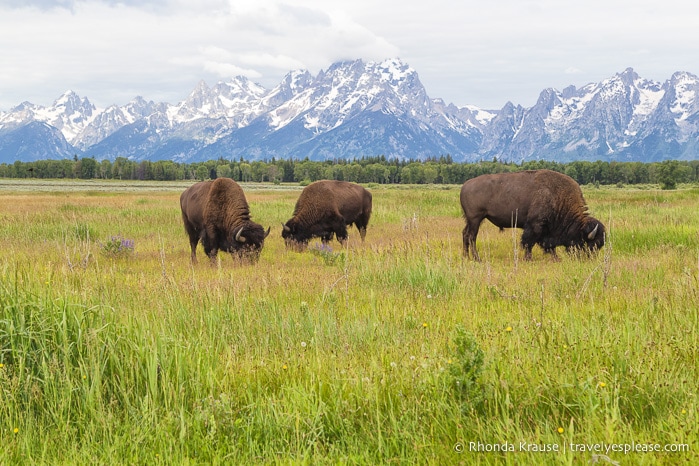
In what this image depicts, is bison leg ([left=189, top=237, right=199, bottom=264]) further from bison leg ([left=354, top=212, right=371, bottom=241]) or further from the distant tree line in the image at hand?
the distant tree line

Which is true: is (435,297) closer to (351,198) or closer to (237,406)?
(237,406)

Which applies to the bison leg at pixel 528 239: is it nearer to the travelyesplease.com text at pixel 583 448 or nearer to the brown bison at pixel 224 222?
the brown bison at pixel 224 222

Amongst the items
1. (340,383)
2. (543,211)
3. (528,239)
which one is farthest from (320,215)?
(340,383)

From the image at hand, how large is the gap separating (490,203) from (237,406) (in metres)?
11.2

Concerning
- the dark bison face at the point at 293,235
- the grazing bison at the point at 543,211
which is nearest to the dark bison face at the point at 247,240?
the dark bison face at the point at 293,235

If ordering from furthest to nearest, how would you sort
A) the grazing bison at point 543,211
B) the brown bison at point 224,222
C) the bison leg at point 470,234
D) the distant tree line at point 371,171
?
the distant tree line at point 371,171 → the bison leg at point 470,234 → the brown bison at point 224,222 → the grazing bison at point 543,211

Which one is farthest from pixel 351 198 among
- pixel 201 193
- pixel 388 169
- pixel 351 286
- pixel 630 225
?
pixel 388 169

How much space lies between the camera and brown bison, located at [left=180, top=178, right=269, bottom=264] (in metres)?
13.1

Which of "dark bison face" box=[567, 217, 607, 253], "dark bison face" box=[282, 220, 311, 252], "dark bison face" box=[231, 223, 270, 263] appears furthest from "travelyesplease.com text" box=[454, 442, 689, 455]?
"dark bison face" box=[282, 220, 311, 252]

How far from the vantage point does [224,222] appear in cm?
1363

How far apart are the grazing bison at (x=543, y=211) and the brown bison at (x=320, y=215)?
5401mm

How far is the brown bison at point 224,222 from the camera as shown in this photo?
13.1 metres

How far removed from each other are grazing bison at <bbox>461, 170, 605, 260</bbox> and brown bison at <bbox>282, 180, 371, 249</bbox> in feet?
17.7

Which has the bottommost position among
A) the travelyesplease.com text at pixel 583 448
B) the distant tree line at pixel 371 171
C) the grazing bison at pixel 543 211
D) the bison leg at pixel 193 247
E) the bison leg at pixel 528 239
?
the bison leg at pixel 193 247
